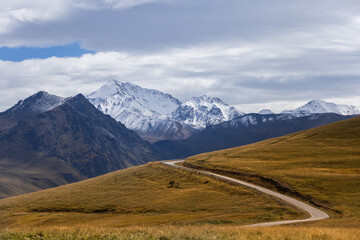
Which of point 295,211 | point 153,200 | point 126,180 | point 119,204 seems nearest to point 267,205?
point 295,211

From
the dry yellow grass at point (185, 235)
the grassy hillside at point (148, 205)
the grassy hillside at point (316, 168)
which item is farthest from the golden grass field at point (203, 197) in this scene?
the dry yellow grass at point (185, 235)

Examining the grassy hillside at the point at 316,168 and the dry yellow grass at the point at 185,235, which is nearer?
the dry yellow grass at the point at 185,235

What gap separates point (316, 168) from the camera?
103250 millimetres

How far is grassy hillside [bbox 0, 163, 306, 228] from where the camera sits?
213 ft

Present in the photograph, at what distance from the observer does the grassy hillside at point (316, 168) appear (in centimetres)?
7088

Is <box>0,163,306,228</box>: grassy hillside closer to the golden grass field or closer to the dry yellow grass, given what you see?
the golden grass field

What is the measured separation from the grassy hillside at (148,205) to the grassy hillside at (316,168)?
26.7 ft

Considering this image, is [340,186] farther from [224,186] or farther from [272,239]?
[272,239]

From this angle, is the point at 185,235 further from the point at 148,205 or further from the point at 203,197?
the point at 203,197

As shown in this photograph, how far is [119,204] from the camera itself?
88938mm

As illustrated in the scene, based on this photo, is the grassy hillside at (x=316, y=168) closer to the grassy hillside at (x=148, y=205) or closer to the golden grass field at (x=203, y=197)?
the golden grass field at (x=203, y=197)

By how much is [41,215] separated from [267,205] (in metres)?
45.9

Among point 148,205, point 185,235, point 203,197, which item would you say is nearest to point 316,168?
point 203,197

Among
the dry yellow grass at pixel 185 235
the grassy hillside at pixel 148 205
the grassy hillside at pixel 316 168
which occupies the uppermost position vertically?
the dry yellow grass at pixel 185 235
